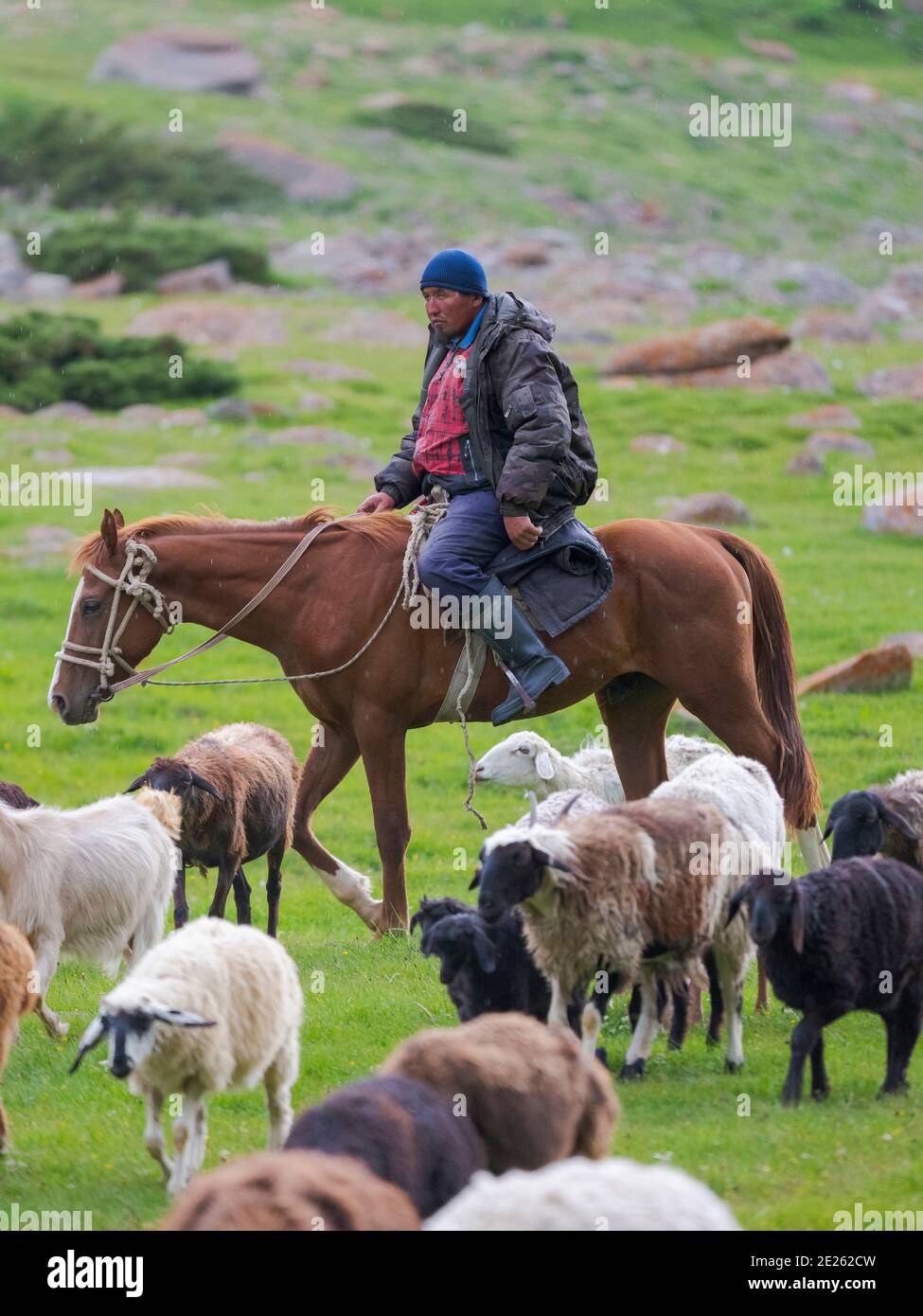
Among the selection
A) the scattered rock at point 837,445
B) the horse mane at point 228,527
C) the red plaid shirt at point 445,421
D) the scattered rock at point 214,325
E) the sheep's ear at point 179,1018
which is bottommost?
the scattered rock at point 837,445

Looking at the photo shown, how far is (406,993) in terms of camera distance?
9781 millimetres

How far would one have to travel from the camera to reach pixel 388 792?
10766mm

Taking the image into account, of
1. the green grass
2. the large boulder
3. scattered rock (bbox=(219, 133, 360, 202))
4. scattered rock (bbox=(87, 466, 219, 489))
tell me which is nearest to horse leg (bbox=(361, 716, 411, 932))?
the green grass

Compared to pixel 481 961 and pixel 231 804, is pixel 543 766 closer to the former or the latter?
pixel 231 804

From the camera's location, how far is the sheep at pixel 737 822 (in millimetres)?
8594

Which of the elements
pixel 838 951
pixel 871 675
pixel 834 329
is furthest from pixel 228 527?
pixel 834 329

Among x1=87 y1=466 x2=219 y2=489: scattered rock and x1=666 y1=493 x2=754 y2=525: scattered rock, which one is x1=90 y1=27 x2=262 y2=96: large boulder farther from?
x1=666 y1=493 x2=754 y2=525: scattered rock

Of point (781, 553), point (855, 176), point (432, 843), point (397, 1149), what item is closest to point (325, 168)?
point (855, 176)

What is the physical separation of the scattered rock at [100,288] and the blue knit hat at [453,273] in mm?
30900

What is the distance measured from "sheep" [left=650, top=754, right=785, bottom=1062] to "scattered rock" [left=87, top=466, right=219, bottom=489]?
15.6 metres

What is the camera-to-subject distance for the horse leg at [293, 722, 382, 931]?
11320mm

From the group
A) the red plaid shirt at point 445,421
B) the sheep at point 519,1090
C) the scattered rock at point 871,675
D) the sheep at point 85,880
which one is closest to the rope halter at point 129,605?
the sheep at point 85,880

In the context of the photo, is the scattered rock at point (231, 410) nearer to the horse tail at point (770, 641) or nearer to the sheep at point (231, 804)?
the sheep at point (231, 804)

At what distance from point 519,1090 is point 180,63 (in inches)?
2563
